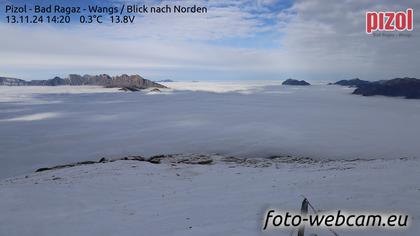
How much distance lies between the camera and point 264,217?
41.1 feet

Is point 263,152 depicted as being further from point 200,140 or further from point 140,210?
point 140,210

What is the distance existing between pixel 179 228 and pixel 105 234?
110 inches

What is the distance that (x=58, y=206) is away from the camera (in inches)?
643

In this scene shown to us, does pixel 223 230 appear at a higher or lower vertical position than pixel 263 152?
higher

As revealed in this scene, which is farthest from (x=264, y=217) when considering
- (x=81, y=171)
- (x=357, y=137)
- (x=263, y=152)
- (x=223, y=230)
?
(x=357, y=137)

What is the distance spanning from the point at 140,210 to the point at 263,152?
3602cm

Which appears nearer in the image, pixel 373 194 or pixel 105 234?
pixel 105 234

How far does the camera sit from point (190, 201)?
1605 cm

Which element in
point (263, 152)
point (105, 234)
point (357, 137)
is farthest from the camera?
point (357, 137)

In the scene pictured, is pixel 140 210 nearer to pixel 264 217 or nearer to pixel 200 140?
pixel 264 217

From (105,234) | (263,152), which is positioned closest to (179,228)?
(105,234)

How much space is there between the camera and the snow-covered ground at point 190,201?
12.7 m

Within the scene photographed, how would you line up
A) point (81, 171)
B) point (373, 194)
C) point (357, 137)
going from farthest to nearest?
point (357, 137), point (81, 171), point (373, 194)

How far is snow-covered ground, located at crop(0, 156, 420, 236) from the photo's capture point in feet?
41.7
